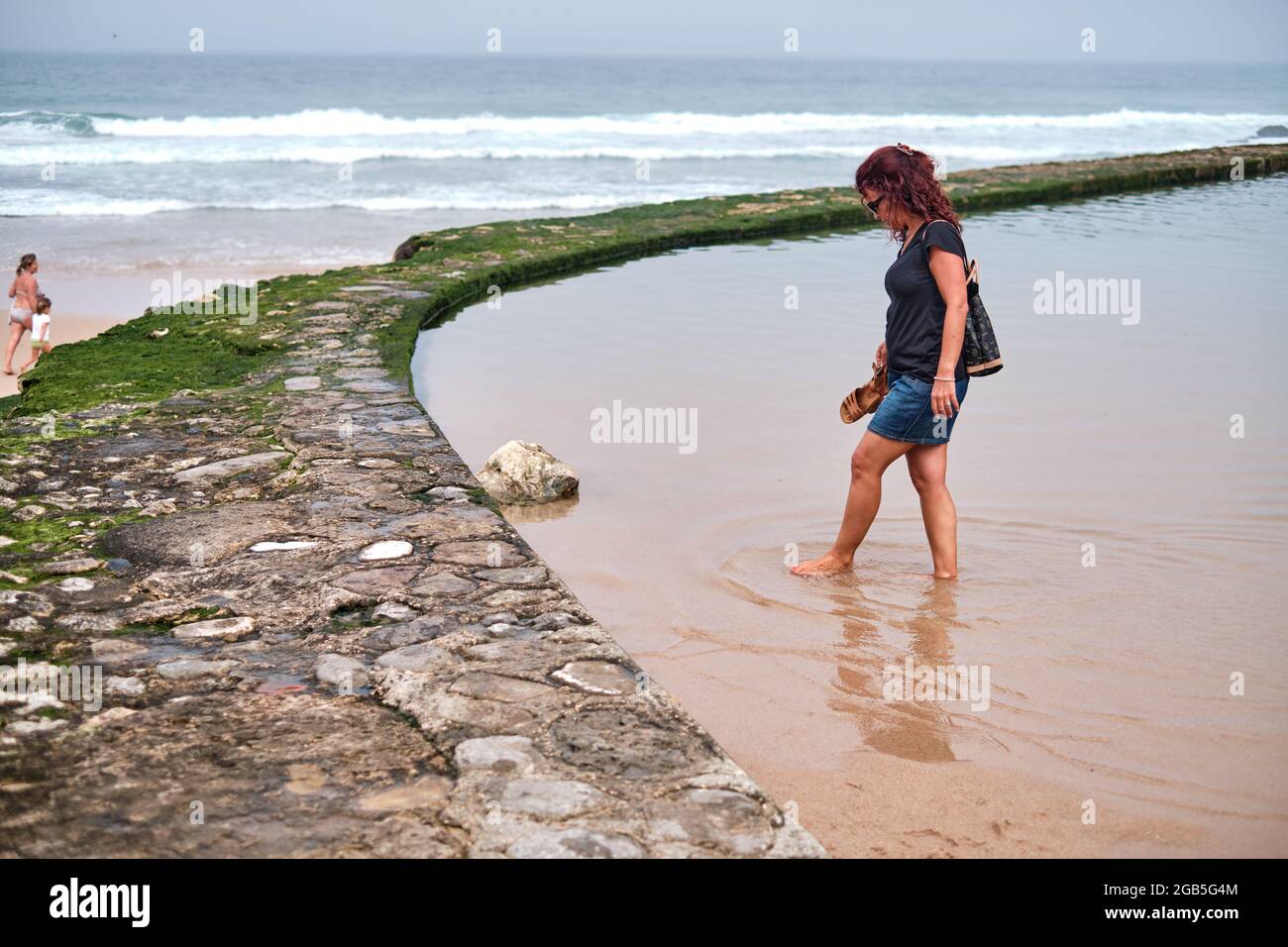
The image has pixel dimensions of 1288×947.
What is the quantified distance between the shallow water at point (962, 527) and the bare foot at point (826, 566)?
7 cm

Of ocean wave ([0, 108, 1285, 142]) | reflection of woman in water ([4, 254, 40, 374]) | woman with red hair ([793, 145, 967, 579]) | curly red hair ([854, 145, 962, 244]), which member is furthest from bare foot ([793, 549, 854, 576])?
ocean wave ([0, 108, 1285, 142])

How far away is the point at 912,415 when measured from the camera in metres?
4.63

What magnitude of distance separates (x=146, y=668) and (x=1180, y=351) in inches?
284

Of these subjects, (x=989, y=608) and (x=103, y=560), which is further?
(x=989, y=608)

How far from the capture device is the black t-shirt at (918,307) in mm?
4477

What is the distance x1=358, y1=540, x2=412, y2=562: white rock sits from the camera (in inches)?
166

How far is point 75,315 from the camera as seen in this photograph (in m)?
12.1

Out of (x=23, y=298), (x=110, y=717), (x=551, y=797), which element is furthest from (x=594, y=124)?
(x=551, y=797)

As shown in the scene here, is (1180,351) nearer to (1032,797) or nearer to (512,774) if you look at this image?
(1032,797)

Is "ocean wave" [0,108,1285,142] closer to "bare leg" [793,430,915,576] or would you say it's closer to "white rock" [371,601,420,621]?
"bare leg" [793,430,915,576]

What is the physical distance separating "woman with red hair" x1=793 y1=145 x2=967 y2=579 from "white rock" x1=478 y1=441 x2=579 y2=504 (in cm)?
151

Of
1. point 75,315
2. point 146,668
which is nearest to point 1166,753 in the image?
point 146,668

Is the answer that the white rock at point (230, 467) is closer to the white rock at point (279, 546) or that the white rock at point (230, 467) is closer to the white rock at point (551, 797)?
the white rock at point (279, 546)

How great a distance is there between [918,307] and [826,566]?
1129 mm
